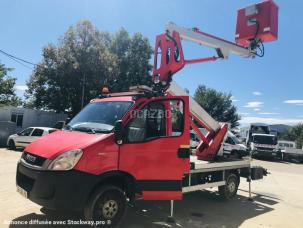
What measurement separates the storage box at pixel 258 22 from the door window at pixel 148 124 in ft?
12.7

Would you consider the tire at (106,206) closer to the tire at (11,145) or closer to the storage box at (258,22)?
the storage box at (258,22)

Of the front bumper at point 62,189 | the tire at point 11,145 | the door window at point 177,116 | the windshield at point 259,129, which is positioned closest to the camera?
the front bumper at point 62,189

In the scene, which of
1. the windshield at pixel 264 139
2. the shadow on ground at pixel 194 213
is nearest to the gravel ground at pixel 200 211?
the shadow on ground at pixel 194 213

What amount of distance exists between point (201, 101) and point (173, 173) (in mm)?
44256

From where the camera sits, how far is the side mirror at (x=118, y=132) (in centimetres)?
501

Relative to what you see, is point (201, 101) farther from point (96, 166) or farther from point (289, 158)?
point (96, 166)

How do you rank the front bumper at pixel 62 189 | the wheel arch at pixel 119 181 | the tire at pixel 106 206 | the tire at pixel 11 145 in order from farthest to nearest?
1. the tire at pixel 11 145
2. the wheel arch at pixel 119 181
3. the tire at pixel 106 206
4. the front bumper at pixel 62 189

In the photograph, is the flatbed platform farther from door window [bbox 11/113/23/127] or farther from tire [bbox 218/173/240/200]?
door window [bbox 11/113/23/127]

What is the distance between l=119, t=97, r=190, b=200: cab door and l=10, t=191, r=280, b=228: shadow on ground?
68 cm

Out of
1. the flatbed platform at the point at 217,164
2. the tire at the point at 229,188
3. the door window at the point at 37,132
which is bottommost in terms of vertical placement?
the tire at the point at 229,188

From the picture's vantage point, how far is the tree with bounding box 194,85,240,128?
48750 mm

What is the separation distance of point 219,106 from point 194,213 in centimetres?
4329

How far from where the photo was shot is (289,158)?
27406 millimetres

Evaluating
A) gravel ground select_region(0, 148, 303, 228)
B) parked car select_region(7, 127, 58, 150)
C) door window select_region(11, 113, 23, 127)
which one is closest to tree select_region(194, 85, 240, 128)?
door window select_region(11, 113, 23, 127)
